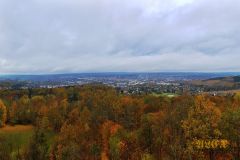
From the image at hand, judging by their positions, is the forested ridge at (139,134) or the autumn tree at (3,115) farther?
the autumn tree at (3,115)

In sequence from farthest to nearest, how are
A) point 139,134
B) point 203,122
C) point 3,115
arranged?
point 3,115, point 139,134, point 203,122

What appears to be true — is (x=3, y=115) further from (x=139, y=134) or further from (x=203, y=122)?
(x=203, y=122)

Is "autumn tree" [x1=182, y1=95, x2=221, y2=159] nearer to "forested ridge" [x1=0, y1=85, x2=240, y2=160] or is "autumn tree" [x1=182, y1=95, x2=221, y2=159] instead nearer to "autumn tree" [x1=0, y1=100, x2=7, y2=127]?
"forested ridge" [x1=0, y1=85, x2=240, y2=160]

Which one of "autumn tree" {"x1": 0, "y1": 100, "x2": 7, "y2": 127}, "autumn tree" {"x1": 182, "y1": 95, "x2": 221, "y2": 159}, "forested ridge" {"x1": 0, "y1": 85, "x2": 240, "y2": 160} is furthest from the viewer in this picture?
"autumn tree" {"x1": 0, "y1": 100, "x2": 7, "y2": 127}

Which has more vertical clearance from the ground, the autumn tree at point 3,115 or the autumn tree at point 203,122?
the autumn tree at point 203,122

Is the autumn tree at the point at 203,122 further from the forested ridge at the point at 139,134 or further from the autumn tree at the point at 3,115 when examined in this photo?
the autumn tree at the point at 3,115

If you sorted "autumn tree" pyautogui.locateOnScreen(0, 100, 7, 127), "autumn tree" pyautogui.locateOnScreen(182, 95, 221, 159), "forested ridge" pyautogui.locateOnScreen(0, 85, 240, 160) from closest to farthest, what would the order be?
"autumn tree" pyautogui.locateOnScreen(182, 95, 221, 159) → "forested ridge" pyautogui.locateOnScreen(0, 85, 240, 160) → "autumn tree" pyautogui.locateOnScreen(0, 100, 7, 127)

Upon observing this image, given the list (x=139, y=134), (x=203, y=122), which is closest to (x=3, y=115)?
(x=139, y=134)

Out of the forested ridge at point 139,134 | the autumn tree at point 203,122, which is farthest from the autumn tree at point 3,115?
the autumn tree at point 203,122

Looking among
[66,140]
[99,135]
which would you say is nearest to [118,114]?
[99,135]

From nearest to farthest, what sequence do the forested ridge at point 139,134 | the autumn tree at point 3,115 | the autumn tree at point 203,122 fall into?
the autumn tree at point 203,122, the forested ridge at point 139,134, the autumn tree at point 3,115

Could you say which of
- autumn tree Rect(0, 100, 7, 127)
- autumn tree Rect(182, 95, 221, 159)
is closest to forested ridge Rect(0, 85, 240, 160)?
autumn tree Rect(182, 95, 221, 159)
